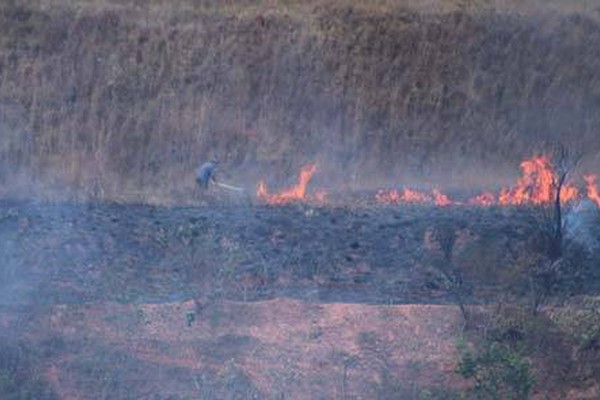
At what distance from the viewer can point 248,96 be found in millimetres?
22109

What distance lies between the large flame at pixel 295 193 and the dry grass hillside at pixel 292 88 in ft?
1.63

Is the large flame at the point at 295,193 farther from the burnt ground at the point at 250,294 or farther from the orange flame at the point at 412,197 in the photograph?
the burnt ground at the point at 250,294

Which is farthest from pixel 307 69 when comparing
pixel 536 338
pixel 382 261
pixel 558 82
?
pixel 536 338

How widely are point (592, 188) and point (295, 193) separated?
3.97 metres

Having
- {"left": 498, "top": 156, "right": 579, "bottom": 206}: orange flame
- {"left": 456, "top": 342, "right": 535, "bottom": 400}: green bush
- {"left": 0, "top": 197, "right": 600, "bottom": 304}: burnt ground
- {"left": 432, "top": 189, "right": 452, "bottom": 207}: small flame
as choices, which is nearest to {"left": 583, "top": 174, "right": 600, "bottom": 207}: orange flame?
{"left": 498, "top": 156, "right": 579, "bottom": 206}: orange flame

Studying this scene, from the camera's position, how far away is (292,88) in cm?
2236

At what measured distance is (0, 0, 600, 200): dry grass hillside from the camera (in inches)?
803

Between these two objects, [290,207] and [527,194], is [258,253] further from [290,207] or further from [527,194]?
[527,194]

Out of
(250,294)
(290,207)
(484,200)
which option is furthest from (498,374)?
(484,200)

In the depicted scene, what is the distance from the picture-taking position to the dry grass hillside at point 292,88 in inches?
803

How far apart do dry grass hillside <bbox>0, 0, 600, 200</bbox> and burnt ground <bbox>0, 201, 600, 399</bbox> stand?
219 inches

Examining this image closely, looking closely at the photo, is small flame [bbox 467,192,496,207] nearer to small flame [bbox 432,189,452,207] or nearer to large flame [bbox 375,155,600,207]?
large flame [bbox 375,155,600,207]

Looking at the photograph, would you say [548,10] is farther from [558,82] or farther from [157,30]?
[157,30]

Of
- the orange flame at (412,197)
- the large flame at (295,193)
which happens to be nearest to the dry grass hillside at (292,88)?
the large flame at (295,193)
